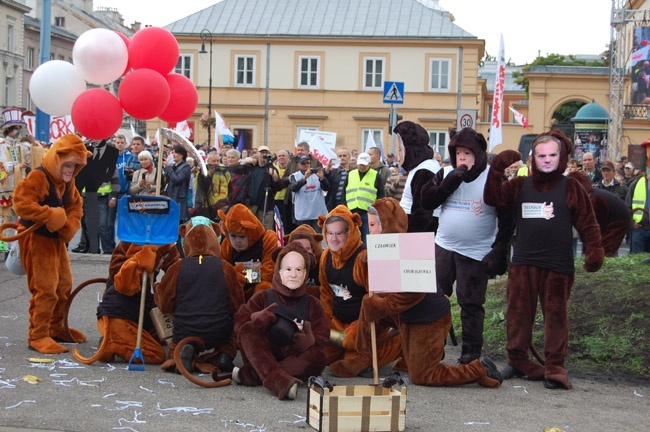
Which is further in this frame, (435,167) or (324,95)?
(324,95)

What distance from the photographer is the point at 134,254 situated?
803 cm

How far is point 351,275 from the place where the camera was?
7980mm

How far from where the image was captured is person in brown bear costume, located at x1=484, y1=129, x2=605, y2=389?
748 cm

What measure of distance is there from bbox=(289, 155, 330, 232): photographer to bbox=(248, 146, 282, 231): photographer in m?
0.29

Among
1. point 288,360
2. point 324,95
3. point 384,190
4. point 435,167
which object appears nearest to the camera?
point 288,360

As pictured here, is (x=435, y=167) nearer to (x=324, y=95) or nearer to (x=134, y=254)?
(x=134, y=254)

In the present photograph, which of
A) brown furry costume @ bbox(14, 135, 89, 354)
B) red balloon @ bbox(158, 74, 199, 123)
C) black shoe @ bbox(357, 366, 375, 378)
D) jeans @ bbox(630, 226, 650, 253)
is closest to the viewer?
black shoe @ bbox(357, 366, 375, 378)

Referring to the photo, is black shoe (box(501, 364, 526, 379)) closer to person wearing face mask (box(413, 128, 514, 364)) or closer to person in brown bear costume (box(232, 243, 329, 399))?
person wearing face mask (box(413, 128, 514, 364))

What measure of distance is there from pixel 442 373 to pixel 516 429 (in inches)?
46.0

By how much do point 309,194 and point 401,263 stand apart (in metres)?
8.23

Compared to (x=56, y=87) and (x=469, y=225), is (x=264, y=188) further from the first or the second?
(x=469, y=225)

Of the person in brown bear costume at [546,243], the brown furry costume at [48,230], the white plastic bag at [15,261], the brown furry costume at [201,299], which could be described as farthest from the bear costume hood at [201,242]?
the person in brown bear costume at [546,243]

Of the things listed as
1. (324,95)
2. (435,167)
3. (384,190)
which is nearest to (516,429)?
(435,167)

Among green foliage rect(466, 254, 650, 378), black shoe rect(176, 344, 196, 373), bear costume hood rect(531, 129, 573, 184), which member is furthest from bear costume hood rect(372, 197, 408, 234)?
green foliage rect(466, 254, 650, 378)
